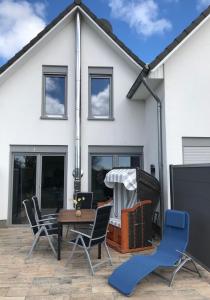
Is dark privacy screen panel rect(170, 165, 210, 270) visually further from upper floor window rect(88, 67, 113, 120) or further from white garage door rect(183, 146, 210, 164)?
upper floor window rect(88, 67, 113, 120)

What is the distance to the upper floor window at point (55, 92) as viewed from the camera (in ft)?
34.3

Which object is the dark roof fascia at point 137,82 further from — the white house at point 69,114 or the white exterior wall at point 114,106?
the white exterior wall at point 114,106

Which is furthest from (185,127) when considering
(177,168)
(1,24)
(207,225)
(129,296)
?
(1,24)

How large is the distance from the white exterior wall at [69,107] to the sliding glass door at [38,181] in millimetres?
265

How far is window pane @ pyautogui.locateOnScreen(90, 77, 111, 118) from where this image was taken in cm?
1062

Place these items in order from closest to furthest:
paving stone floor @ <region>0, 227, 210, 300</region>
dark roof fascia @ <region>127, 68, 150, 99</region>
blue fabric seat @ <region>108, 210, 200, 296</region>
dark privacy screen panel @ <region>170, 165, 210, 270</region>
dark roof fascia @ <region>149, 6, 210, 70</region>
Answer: paving stone floor @ <region>0, 227, 210, 300</region>, blue fabric seat @ <region>108, 210, 200, 296</region>, dark privacy screen panel @ <region>170, 165, 210, 270</region>, dark roof fascia @ <region>149, 6, 210, 70</region>, dark roof fascia @ <region>127, 68, 150, 99</region>

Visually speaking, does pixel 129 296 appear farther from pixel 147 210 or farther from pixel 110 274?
pixel 147 210

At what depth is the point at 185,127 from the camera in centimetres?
824

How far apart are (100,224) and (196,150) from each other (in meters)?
3.79

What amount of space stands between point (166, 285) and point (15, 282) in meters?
2.38

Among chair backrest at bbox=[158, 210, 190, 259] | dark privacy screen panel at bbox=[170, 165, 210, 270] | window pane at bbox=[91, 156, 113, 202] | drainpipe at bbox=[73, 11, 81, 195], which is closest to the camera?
chair backrest at bbox=[158, 210, 190, 259]

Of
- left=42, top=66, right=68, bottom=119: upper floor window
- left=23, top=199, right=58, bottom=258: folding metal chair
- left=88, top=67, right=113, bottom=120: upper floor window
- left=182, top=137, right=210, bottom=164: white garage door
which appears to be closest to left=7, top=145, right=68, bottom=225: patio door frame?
left=42, top=66, right=68, bottom=119: upper floor window

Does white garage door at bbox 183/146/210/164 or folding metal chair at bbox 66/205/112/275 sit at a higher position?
white garage door at bbox 183/146/210/164

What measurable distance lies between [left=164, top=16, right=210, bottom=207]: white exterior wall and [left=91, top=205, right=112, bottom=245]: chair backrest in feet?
9.27
